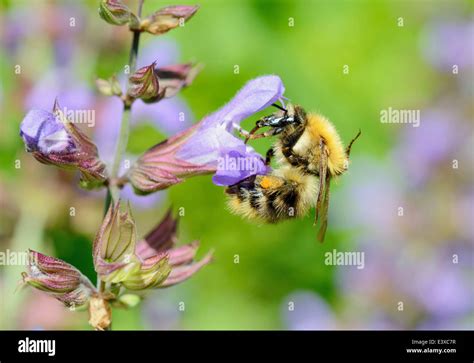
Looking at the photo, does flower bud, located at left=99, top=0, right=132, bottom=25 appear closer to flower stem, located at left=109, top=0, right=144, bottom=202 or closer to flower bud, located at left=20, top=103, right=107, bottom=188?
flower stem, located at left=109, top=0, right=144, bottom=202

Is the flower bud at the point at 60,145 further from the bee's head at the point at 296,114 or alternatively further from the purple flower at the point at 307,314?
the purple flower at the point at 307,314

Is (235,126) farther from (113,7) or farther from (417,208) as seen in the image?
(417,208)

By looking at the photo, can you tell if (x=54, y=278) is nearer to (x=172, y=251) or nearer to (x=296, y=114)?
(x=172, y=251)

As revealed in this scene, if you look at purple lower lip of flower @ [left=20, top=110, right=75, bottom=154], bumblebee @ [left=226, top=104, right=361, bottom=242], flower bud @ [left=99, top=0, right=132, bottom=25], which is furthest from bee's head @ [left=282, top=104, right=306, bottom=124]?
purple lower lip of flower @ [left=20, top=110, right=75, bottom=154]

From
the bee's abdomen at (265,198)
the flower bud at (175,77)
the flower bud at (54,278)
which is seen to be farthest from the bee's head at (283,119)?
the flower bud at (54,278)

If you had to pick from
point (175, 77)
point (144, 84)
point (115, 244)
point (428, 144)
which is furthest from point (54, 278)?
point (428, 144)
